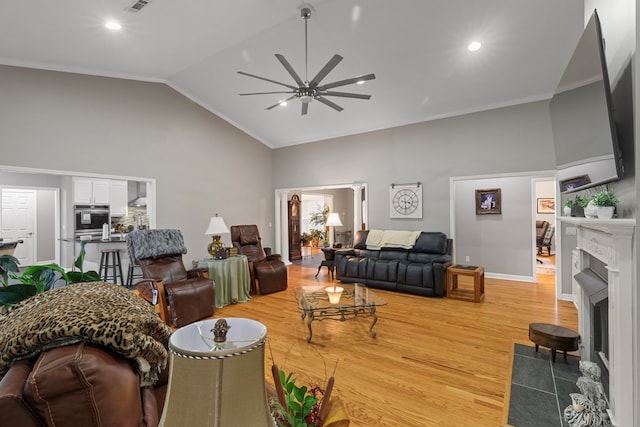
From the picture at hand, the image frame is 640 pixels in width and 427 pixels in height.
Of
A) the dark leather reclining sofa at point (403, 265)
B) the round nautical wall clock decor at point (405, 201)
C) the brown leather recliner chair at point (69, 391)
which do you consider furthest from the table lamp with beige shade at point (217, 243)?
the brown leather recliner chair at point (69, 391)

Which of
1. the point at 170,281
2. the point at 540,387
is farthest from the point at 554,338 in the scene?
the point at 170,281

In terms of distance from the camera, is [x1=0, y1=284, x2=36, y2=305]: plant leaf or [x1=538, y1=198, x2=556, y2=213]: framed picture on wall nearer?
[x1=0, y1=284, x2=36, y2=305]: plant leaf

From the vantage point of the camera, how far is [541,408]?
6.77ft

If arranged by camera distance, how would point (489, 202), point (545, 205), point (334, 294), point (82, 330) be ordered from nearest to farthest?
point (82, 330)
point (334, 294)
point (489, 202)
point (545, 205)

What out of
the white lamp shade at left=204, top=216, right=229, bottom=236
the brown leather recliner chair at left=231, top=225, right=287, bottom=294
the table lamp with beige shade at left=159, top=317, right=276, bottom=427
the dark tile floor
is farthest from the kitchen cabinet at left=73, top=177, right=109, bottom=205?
the dark tile floor

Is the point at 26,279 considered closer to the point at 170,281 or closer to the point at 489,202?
the point at 170,281

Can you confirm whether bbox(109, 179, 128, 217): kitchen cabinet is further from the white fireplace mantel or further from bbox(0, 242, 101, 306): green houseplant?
the white fireplace mantel

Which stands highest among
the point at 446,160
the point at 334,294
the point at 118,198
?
the point at 446,160

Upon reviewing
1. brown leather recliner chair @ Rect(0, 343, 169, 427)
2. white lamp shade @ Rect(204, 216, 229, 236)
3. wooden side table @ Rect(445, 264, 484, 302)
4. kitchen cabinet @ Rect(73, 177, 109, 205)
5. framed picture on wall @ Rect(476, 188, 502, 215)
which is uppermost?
kitchen cabinet @ Rect(73, 177, 109, 205)

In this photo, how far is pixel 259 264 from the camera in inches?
203

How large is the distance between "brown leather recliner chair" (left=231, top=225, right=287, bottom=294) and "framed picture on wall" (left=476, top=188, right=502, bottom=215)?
4157 mm

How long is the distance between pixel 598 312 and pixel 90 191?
8.87 metres

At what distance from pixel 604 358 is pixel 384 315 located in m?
2.18

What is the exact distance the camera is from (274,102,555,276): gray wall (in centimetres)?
495
